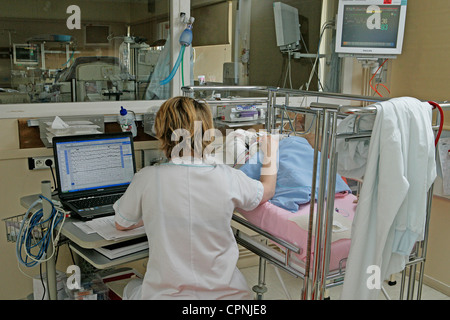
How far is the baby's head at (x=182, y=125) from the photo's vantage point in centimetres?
155

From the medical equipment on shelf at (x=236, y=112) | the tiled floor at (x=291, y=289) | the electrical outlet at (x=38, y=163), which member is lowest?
the tiled floor at (x=291, y=289)

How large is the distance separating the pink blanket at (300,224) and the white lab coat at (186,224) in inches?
9.4

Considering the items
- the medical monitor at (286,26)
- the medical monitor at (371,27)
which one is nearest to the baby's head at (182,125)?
the medical monitor at (371,27)

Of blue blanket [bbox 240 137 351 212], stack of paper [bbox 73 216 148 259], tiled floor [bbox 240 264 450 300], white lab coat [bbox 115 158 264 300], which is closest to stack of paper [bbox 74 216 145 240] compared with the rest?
stack of paper [bbox 73 216 148 259]

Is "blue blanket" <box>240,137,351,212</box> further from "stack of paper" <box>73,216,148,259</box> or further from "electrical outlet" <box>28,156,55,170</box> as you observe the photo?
"electrical outlet" <box>28,156,55,170</box>

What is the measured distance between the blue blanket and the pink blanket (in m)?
0.05

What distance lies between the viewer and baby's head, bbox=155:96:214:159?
1.55 meters

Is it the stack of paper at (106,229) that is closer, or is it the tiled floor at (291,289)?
the stack of paper at (106,229)

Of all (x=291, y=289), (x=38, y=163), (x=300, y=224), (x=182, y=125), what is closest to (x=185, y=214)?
(x=182, y=125)

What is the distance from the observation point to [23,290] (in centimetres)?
242

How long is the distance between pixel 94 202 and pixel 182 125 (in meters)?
0.67

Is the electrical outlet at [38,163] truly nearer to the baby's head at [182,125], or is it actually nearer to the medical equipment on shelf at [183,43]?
the medical equipment on shelf at [183,43]

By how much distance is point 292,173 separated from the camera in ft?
6.49
